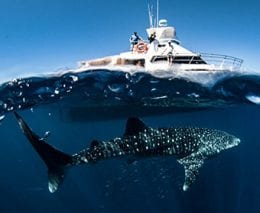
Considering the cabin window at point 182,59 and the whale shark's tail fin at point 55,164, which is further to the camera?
the cabin window at point 182,59

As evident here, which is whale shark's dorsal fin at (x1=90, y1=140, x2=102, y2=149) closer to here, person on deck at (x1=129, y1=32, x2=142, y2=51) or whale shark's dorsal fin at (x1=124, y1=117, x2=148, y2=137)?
whale shark's dorsal fin at (x1=124, y1=117, x2=148, y2=137)

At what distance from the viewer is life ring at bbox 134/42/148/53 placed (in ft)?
74.9

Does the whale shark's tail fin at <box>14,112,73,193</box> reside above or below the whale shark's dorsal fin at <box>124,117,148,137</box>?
below

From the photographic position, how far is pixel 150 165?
25.3 meters

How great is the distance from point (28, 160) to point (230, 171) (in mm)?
20800

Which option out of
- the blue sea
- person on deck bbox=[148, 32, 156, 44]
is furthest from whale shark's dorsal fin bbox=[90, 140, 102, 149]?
person on deck bbox=[148, 32, 156, 44]

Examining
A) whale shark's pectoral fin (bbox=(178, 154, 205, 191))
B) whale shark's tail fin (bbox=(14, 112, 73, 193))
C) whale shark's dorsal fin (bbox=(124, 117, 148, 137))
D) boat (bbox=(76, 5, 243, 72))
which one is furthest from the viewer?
boat (bbox=(76, 5, 243, 72))

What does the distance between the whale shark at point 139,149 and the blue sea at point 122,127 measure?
778 cm

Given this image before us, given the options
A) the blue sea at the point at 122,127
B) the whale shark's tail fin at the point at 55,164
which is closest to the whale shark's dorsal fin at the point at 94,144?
the whale shark's tail fin at the point at 55,164

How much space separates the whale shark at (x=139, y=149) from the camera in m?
9.61

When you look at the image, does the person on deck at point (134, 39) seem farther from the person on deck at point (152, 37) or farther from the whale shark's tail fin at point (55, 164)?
the whale shark's tail fin at point (55, 164)

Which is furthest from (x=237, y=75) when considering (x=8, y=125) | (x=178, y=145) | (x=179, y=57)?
(x=8, y=125)

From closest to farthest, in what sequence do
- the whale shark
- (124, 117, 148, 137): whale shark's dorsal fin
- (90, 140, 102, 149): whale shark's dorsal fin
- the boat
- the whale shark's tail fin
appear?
the whale shark's tail fin, the whale shark, (90, 140, 102, 149): whale shark's dorsal fin, (124, 117, 148, 137): whale shark's dorsal fin, the boat

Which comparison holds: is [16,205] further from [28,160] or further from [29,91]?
[29,91]
